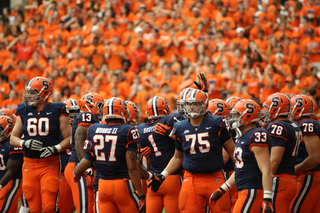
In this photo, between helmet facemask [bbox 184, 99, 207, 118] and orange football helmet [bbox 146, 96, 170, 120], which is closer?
helmet facemask [bbox 184, 99, 207, 118]

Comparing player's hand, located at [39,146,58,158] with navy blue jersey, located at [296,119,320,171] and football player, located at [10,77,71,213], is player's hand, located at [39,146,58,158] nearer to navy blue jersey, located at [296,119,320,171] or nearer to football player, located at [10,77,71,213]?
football player, located at [10,77,71,213]

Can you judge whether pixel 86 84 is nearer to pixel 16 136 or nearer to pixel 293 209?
pixel 16 136

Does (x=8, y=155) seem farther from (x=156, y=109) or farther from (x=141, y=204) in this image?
(x=141, y=204)

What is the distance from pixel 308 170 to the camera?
5.79m

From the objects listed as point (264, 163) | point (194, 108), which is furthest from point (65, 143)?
point (264, 163)

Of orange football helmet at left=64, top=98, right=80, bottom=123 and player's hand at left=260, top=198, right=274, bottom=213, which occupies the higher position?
orange football helmet at left=64, top=98, right=80, bottom=123

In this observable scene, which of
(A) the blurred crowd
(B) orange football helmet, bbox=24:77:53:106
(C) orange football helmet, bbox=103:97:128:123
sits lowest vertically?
(C) orange football helmet, bbox=103:97:128:123

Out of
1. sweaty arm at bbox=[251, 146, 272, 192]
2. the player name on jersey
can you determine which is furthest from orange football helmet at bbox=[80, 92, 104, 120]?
sweaty arm at bbox=[251, 146, 272, 192]

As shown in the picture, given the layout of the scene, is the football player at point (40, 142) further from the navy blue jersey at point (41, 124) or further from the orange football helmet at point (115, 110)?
the orange football helmet at point (115, 110)

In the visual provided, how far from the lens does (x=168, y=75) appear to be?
482 inches

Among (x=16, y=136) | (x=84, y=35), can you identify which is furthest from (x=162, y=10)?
(x=16, y=136)

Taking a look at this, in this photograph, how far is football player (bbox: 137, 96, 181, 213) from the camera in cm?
592

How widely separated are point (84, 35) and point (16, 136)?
9950mm

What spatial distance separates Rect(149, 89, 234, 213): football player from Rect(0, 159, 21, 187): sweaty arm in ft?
9.04
